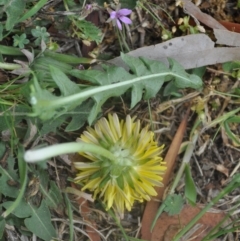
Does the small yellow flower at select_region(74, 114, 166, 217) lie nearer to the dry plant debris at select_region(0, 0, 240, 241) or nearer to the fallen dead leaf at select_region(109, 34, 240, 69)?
the dry plant debris at select_region(0, 0, 240, 241)

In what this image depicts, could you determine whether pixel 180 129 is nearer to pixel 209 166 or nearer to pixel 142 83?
pixel 209 166

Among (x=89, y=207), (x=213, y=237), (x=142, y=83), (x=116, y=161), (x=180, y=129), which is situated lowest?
(x=213, y=237)

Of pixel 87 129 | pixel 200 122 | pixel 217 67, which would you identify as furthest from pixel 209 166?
pixel 87 129

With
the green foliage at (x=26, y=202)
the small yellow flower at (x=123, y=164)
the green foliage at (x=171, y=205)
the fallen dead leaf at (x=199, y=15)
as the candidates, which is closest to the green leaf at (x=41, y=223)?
the green foliage at (x=26, y=202)

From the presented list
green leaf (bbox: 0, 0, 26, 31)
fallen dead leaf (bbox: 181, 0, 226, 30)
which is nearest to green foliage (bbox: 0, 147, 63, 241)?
green leaf (bbox: 0, 0, 26, 31)

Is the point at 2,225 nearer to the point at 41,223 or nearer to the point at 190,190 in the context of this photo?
the point at 41,223

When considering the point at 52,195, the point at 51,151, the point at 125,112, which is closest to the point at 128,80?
the point at 125,112
